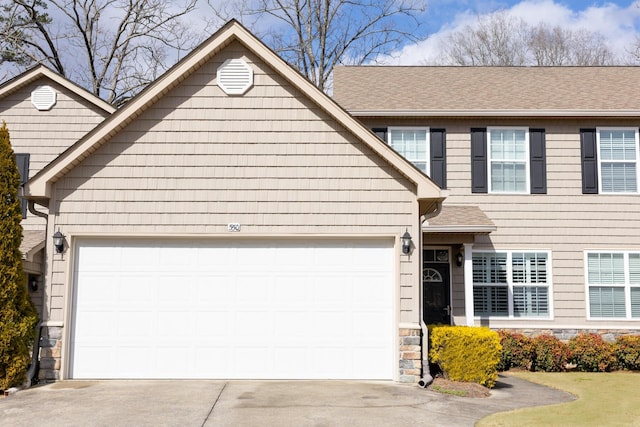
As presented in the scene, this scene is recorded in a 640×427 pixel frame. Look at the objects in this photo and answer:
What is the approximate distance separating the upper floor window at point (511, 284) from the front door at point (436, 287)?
609 mm

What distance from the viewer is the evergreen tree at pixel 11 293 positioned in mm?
10086

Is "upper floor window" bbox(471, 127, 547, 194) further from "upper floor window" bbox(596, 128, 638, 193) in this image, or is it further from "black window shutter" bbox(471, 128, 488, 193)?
"upper floor window" bbox(596, 128, 638, 193)

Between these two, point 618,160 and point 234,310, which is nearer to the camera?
point 234,310

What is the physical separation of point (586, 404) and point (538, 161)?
6795 millimetres

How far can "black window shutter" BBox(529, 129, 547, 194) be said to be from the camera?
50.2ft

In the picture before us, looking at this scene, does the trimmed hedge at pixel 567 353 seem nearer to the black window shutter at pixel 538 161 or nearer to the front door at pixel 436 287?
the front door at pixel 436 287

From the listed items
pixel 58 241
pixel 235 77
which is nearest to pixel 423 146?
pixel 235 77

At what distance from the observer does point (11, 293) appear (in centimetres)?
1026

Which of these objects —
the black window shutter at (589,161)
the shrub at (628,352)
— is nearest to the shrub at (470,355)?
the shrub at (628,352)

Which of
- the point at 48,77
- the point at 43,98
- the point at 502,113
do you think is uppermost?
the point at 48,77

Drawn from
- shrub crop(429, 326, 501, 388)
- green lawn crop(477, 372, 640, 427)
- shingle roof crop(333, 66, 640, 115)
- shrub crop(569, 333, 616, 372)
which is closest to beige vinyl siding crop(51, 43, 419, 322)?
shrub crop(429, 326, 501, 388)

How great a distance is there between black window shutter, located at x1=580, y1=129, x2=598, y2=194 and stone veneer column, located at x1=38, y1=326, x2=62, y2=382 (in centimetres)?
1134

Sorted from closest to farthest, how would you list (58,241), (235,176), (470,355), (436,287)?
(470,355) < (58,241) < (235,176) < (436,287)

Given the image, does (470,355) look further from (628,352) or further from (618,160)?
(618,160)
